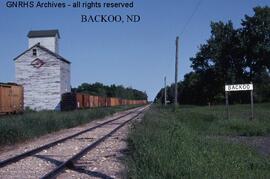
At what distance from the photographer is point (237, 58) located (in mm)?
92500

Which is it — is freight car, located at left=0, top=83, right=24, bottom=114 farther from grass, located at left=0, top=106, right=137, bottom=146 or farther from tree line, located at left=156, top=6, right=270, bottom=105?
tree line, located at left=156, top=6, right=270, bottom=105

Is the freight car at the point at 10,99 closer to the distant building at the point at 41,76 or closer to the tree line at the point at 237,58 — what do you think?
the distant building at the point at 41,76

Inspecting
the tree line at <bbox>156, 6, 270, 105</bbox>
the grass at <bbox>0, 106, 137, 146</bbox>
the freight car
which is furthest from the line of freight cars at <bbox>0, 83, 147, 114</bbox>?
the tree line at <bbox>156, 6, 270, 105</bbox>

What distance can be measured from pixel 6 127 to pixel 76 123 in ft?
55.7

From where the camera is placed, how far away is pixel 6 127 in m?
22.0

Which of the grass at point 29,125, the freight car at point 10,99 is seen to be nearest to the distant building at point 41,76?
the freight car at point 10,99

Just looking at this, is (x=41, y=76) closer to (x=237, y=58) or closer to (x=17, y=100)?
(x=17, y=100)

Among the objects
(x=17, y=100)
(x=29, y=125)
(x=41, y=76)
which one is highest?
(x=41, y=76)

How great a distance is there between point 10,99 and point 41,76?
25.6 metres

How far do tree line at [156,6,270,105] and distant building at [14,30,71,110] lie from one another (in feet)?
116

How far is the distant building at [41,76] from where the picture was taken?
65.8 meters

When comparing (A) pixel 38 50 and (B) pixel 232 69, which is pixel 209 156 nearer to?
(A) pixel 38 50

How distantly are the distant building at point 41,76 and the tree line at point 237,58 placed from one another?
3548cm

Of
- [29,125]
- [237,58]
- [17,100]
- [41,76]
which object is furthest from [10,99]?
[237,58]
